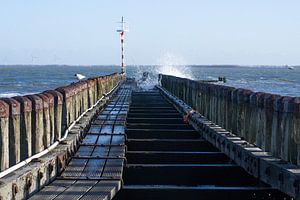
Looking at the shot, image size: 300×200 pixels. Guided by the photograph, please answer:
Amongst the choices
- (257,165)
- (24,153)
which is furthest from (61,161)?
(257,165)

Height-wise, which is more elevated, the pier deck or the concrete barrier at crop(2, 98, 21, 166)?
the concrete barrier at crop(2, 98, 21, 166)

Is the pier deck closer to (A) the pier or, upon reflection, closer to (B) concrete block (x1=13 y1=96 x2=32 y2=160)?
(A) the pier

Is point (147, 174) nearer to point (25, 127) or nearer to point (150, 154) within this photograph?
point (150, 154)

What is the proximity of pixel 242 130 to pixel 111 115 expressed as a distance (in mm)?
6058

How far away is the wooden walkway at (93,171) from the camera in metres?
6.54

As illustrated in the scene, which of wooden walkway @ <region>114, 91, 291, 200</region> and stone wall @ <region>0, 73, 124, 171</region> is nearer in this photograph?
stone wall @ <region>0, 73, 124, 171</region>

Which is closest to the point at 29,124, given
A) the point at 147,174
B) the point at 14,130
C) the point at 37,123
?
the point at 37,123

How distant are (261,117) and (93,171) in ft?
8.57

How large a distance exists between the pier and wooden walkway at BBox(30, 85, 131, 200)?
13mm

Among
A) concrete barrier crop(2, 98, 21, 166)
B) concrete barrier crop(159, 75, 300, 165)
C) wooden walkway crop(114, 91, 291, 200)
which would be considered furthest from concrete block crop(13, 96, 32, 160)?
concrete barrier crop(159, 75, 300, 165)

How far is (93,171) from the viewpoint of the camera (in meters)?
A: 7.73

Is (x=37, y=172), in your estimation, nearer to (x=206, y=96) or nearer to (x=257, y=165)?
(x=257, y=165)

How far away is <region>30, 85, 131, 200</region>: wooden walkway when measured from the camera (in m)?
6.54

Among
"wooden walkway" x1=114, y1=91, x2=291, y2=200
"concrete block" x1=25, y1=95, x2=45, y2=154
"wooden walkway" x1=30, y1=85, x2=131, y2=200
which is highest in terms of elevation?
"concrete block" x1=25, y1=95, x2=45, y2=154
